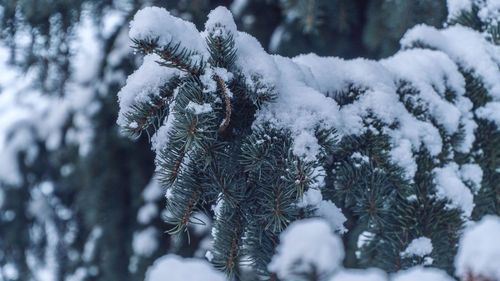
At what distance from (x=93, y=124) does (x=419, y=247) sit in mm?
1481

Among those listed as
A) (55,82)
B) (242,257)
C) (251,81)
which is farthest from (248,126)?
(55,82)

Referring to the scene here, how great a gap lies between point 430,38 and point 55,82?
1.26m

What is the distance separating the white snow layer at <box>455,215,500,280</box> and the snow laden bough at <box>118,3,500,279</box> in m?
0.43

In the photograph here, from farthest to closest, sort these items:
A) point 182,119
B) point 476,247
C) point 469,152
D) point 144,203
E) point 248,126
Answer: point 144,203, point 469,152, point 248,126, point 182,119, point 476,247

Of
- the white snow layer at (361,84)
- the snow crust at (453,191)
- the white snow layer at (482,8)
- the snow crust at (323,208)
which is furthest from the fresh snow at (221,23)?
the white snow layer at (482,8)

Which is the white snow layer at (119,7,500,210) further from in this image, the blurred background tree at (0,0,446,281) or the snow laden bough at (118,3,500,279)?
the blurred background tree at (0,0,446,281)

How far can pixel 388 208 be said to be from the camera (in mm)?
882

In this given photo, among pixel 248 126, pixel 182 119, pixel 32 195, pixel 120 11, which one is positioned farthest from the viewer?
pixel 32 195

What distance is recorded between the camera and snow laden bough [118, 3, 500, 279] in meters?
0.71

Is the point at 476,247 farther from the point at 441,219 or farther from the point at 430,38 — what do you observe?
the point at 430,38

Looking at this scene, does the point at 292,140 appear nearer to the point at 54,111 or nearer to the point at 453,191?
the point at 453,191

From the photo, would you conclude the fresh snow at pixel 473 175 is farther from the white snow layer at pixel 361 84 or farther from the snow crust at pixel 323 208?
the snow crust at pixel 323 208

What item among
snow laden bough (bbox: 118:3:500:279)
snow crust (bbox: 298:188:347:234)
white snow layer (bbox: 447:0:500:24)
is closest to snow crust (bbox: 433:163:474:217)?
snow laden bough (bbox: 118:3:500:279)

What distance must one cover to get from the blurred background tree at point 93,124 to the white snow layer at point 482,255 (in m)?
1.15
